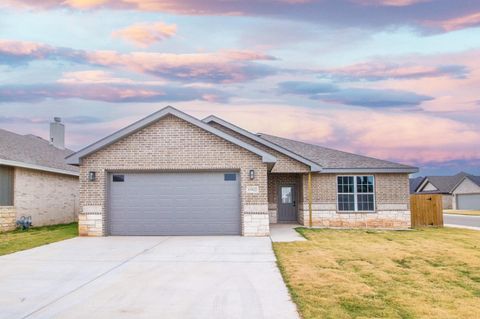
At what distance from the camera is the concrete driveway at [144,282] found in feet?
23.6

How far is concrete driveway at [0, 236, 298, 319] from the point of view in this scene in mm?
7195

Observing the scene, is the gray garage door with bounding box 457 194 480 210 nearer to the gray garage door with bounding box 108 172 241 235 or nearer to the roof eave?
the roof eave

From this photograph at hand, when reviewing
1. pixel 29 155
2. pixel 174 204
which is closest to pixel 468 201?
pixel 174 204

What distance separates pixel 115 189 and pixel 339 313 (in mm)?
12936

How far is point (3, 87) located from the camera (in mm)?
26250

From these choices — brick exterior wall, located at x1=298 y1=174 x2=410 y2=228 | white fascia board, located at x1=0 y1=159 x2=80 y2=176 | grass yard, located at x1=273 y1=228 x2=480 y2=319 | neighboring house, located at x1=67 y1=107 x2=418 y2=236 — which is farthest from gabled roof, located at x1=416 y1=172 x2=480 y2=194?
white fascia board, located at x1=0 y1=159 x2=80 y2=176

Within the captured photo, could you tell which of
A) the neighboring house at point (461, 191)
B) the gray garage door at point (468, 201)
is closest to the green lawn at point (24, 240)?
the gray garage door at point (468, 201)

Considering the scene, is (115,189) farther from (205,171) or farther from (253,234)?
(253,234)

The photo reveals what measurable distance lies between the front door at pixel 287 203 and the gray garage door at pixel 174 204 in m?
7.23

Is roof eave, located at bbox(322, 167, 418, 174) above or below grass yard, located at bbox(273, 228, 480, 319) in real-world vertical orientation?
above

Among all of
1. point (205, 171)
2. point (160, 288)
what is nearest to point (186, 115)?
point (205, 171)

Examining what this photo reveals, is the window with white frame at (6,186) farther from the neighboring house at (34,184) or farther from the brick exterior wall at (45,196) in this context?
the brick exterior wall at (45,196)

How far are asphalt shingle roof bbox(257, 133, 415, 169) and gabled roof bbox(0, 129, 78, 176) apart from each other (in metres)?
12.4

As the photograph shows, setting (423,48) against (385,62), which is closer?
(423,48)
